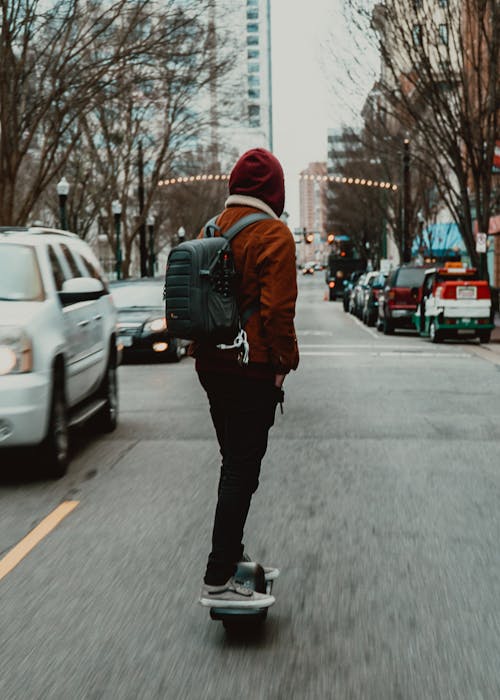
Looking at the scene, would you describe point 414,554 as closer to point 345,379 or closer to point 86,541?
point 86,541

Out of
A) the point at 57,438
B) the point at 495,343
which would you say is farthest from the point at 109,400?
the point at 495,343

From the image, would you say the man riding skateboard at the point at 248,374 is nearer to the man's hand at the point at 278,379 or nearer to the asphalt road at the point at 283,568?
the man's hand at the point at 278,379

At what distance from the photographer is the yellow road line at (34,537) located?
228 inches

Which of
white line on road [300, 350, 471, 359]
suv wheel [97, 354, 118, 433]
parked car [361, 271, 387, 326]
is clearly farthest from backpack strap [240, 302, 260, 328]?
parked car [361, 271, 387, 326]

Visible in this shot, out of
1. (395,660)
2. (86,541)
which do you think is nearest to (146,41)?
(86,541)

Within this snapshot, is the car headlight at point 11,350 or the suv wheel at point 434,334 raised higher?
the car headlight at point 11,350

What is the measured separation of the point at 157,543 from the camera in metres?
6.18

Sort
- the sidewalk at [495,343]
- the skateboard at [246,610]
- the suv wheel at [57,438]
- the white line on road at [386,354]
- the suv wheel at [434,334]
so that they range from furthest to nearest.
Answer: the suv wheel at [434,334], the sidewalk at [495,343], the white line on road at [386,354], the suv wheel at [57,438], the skateboard at [246,610]

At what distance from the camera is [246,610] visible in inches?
177

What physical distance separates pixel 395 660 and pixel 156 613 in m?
1.15

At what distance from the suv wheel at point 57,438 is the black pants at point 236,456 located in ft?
11.8

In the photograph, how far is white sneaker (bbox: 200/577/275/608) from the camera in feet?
14.8

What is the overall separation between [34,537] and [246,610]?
2.23 meters

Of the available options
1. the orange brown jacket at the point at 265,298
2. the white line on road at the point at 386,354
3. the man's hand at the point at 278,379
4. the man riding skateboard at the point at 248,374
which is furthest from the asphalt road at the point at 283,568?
the white line on road at the point at 386,354
